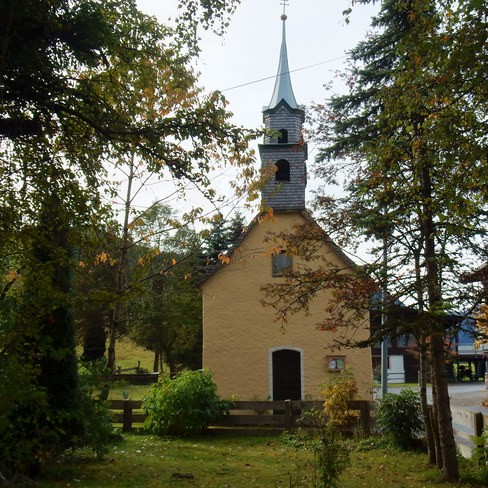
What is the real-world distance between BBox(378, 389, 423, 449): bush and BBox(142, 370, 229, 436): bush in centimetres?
442

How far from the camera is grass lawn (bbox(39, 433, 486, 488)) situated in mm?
8062

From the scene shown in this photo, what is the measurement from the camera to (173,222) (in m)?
11.2

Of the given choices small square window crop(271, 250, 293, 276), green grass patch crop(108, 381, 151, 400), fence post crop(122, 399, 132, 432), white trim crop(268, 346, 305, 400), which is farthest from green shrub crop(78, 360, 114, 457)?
green grass patch crop(108, 381, 151, 400)

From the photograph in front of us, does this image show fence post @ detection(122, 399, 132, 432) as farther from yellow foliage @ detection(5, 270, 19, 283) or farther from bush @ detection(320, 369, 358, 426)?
yellow foliage @ detection(5, 270, 19, 283)

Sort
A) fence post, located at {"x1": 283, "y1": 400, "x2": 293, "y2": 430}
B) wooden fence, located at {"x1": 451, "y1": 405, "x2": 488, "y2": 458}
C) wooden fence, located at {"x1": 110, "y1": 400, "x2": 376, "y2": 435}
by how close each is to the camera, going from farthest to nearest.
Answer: fence post, located at {"x1": 283, "y1": 400, "x2": 293, "y2": 430}, wooden fence, located at {"x1": 110, "y1": 400, "x2": 376, "y2": 435}, wooden fence, located at {"x1": 451, "y1": 405, "x2": 488, "y2": 458}

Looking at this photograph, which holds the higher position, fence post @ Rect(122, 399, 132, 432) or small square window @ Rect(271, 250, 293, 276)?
small square window @ Rect(271, 250, 293, 276)

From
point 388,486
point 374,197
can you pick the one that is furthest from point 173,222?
point 388,486

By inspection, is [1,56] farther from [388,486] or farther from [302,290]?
[388,486]

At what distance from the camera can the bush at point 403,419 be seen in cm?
1118

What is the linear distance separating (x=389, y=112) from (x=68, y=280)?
18.1 ft

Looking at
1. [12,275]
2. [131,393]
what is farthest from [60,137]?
[131,393]

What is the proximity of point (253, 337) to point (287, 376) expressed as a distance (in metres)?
1.74

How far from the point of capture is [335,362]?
17.8 meters

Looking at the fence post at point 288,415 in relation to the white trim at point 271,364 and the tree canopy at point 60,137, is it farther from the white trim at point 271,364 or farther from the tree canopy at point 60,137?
the tree canopy at point 60,137
